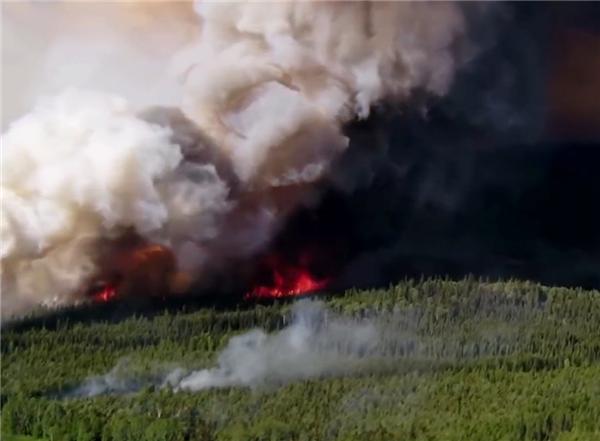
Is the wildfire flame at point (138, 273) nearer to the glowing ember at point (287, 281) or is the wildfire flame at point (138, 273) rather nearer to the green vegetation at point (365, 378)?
the green vegetation at point (365, 378)

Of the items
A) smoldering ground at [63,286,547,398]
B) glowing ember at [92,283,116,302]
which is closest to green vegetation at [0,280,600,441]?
smoldering ground at [63,286,547,398]

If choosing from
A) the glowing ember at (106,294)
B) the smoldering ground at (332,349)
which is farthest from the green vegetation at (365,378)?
the glowing ember at (106,294)

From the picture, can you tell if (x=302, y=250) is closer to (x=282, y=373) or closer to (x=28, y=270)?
(x=282, y=373)

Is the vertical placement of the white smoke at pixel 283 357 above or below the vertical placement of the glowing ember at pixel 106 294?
below

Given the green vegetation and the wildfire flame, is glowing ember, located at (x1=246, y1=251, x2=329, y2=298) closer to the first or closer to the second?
the green vegetation

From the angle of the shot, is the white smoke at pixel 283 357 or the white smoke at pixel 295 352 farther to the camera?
the white smoke at pixel 295 352

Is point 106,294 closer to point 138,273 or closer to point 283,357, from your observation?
point 138,273

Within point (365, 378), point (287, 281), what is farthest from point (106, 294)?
point (365, 378)
